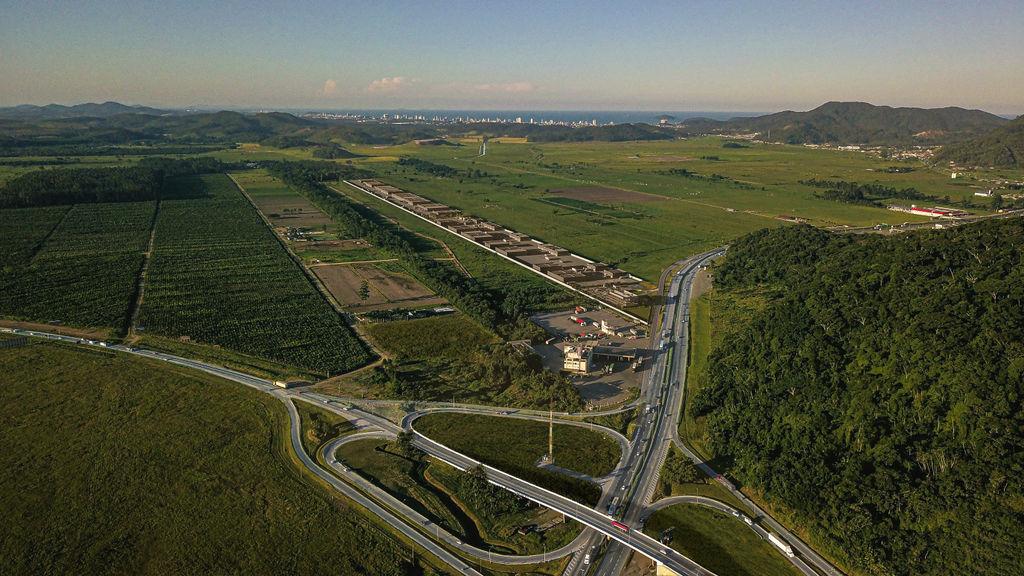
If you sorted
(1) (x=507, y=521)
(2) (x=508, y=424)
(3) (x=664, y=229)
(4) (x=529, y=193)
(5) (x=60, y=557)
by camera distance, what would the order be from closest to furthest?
(5) (x=60, y=557), (1) (x=507, y=521), (2) (x=508, y=424), (3) (x=664, y=229), (4) (x=529, y=193)


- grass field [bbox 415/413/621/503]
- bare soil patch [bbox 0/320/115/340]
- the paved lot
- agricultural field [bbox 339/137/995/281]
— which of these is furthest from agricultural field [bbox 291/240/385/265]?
grass field [bbox 415/413/621/503]

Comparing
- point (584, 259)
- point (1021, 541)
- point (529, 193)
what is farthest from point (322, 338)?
point (529, 193)

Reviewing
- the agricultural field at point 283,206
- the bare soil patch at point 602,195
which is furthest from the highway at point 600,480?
the bare soil patch at point 602,195

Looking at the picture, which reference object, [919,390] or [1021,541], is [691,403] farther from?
[1021,541]

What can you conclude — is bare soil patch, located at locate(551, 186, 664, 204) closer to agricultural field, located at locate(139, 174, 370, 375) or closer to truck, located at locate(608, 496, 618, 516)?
agricultural field, located at locate(139, 174, 370, 375)

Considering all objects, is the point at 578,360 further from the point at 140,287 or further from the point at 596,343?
the point at 140,287

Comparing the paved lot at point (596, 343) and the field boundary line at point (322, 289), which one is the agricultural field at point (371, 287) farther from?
the paved lot at point (596, 343)
